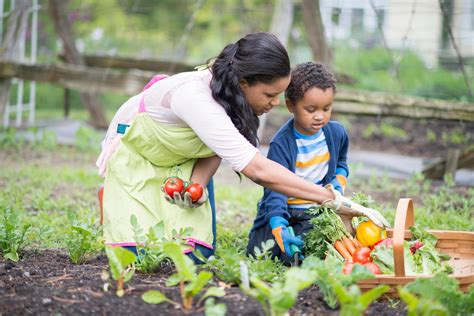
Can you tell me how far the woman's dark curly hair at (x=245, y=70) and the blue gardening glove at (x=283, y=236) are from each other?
516 millimetres

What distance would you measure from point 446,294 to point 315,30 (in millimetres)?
4877

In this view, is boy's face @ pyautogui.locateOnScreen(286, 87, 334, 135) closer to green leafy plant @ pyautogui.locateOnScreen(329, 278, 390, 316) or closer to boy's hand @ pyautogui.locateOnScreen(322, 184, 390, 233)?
boy's hand @ pyautogui.locateOnScreen(322, 184, 390, 233)

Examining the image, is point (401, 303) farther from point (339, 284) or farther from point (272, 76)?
point (272, 76)

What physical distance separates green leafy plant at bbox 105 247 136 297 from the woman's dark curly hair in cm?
88

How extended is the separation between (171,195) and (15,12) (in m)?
5.37

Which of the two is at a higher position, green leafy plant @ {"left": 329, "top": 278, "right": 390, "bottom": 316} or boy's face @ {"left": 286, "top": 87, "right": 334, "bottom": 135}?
boy's face @ {"left": 286, "top": 87, "right": 334, "bottom": 135}

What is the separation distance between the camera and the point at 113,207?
338 centimetres

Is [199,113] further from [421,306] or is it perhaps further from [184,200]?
[421,306]

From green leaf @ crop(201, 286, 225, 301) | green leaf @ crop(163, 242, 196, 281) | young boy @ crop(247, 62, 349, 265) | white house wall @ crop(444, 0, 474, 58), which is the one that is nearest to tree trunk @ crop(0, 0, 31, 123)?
young boy @ crop(247, 62, 349, 265)

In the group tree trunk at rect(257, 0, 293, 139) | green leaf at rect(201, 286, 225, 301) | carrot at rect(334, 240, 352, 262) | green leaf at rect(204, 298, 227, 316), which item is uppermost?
tree trunk at rect(257, 0, 293, 139)

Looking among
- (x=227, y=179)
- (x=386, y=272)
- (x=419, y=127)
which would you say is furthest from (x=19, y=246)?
(x=419, y=127)

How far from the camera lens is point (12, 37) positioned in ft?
26.1

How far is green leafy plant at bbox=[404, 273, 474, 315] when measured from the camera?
93.5 inches

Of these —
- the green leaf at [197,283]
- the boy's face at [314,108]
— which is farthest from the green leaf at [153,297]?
the boy's face at [314,108]
